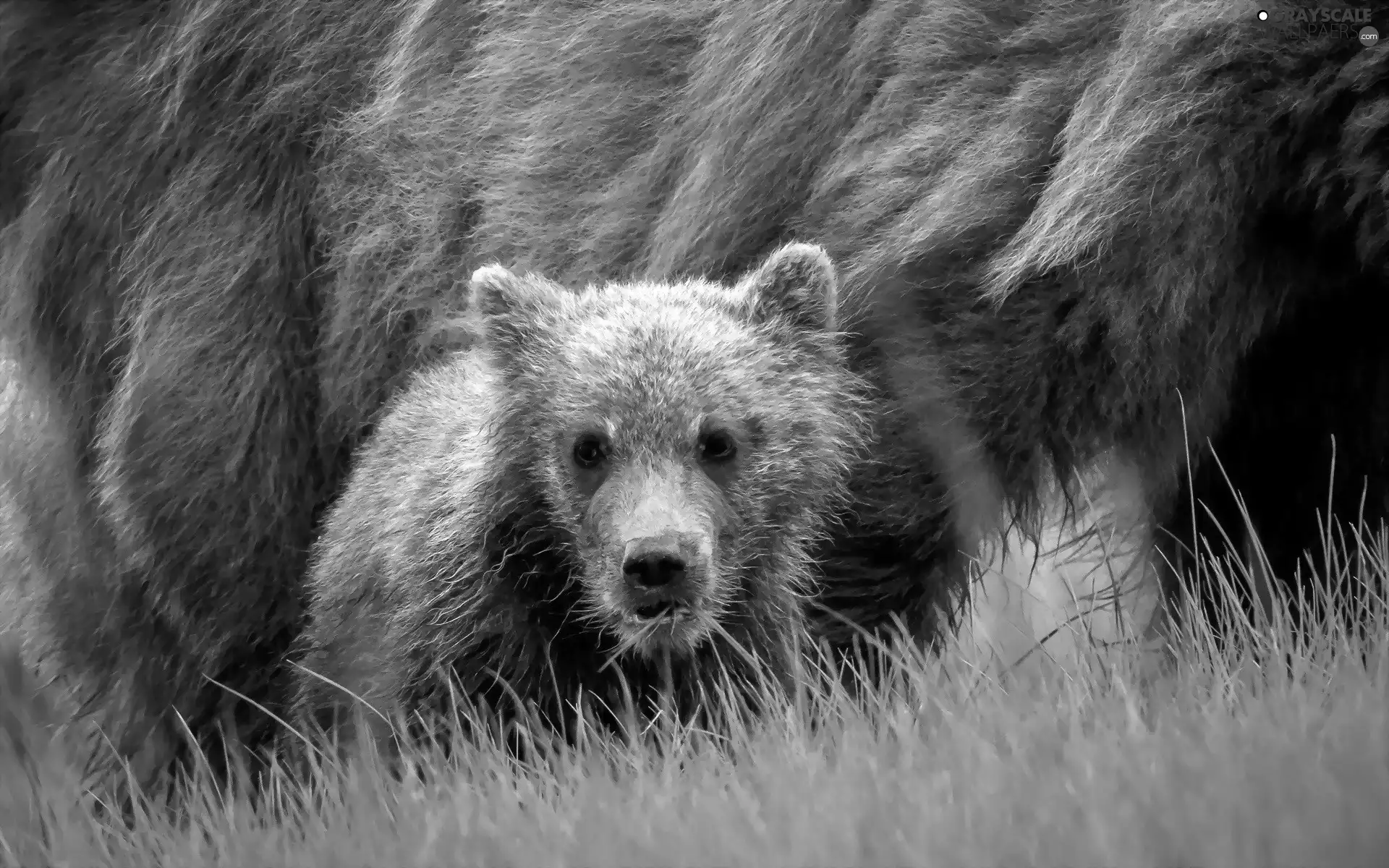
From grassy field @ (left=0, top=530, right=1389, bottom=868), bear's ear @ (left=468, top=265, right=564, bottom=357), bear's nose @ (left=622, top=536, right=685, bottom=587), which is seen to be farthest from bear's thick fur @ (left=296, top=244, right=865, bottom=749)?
grassy field @ (left=0, top=530, right=1389, bottom=868)

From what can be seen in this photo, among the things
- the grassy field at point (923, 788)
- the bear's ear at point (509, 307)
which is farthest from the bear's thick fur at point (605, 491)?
the grassy field at point (923, 788)

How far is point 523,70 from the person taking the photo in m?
4.66

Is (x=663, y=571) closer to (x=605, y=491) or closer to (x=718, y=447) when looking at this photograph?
(x=605, y=491)

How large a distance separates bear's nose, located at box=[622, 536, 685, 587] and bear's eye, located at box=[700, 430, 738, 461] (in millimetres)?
455

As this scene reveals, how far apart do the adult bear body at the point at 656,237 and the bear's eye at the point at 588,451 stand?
709 millimetres

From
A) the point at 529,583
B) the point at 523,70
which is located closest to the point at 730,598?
the point at 529,583

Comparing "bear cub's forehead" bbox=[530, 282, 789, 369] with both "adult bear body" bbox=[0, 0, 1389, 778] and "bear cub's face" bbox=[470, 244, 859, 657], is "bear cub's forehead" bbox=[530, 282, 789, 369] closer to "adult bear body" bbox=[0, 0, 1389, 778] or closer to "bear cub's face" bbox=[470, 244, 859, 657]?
"bear cub's face" bbox=[470, 244, 859, 657]

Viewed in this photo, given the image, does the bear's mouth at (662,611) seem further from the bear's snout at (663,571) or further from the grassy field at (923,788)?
the grassy field at (923,788)

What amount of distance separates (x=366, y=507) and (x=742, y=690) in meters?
1.28

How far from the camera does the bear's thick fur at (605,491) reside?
3.93 meters

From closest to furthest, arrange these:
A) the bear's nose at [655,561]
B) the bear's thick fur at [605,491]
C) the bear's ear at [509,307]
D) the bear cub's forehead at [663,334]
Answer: the bear's nose at [655,561], the bear's thick fur at [605,491], the bear cub's forehead at [663,334], the bear's ear at [509,307]

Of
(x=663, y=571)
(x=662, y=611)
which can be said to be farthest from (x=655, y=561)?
(x=662, y=611)

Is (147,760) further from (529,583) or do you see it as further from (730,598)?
(730,598)

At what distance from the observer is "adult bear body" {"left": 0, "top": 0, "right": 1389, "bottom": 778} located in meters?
3.87
